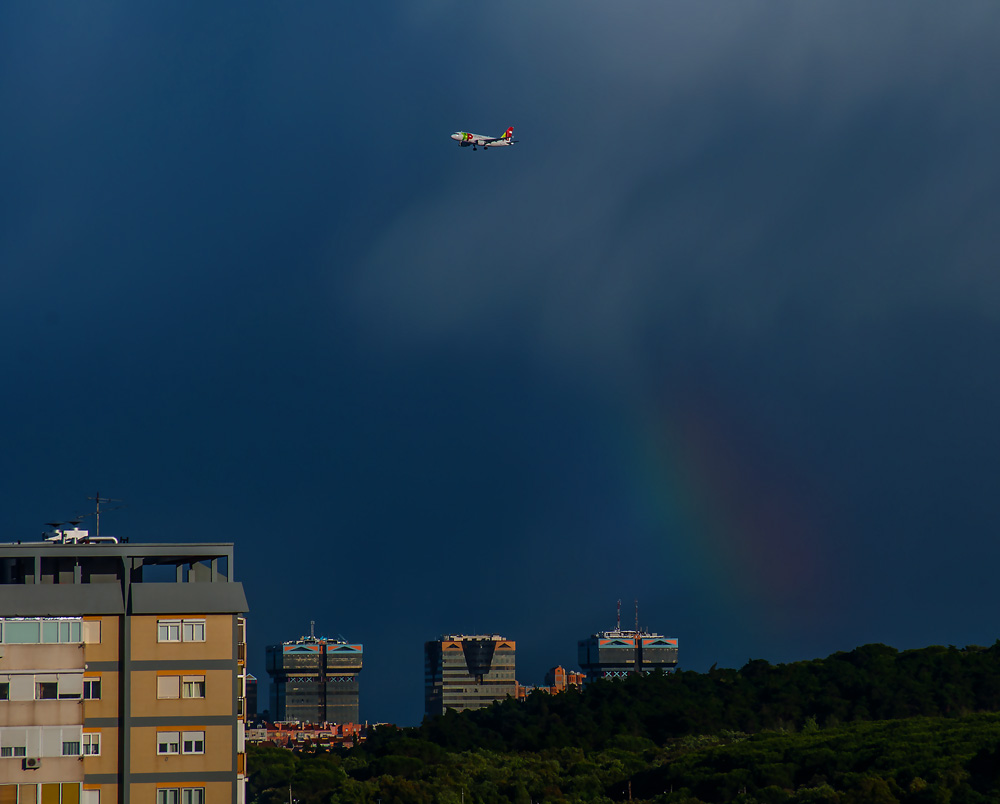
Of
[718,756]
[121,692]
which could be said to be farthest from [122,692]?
[718,756]

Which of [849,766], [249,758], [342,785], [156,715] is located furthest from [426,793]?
[156,715]

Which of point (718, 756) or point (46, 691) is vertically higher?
point (46, 691)

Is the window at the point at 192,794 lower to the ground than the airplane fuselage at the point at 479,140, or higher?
lower

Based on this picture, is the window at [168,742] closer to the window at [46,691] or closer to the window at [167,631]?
the window at [167,631]

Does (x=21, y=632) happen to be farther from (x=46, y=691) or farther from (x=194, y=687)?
(x=194, y=687)

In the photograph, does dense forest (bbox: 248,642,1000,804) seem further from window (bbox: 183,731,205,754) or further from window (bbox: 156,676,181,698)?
window (bbox: 156,676,181,698)

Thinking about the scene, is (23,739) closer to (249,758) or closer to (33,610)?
(33,610)

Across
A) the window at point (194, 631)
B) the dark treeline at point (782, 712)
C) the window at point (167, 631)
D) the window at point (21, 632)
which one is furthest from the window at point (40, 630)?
the dark treeline at point (782, 712)
